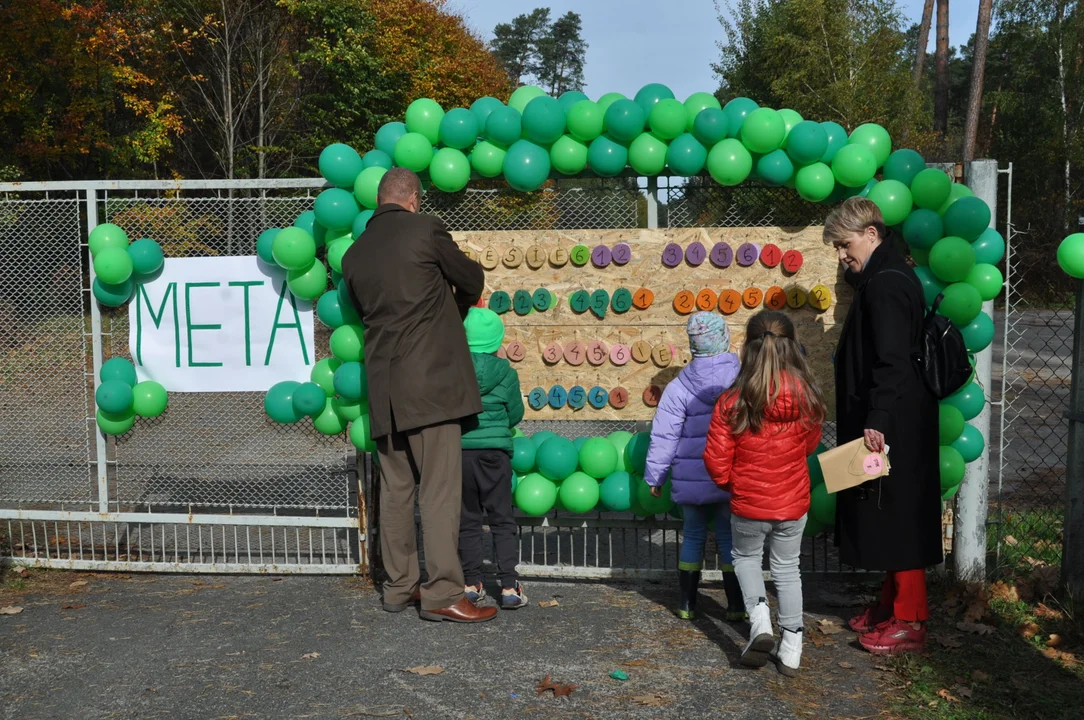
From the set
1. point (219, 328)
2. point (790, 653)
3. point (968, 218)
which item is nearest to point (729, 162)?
point (968, 218)

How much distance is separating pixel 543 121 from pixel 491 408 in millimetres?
1568

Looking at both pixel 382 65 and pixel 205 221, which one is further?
pixel 382 65

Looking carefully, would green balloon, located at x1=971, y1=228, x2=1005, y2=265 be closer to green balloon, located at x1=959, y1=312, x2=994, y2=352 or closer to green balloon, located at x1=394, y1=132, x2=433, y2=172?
green balloon, located at x1=959, y1=312, x2=994, y2=352

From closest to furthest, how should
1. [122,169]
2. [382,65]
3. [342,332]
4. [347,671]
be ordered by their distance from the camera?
[347,671]
[342,332]
[122,169]
[382,65]

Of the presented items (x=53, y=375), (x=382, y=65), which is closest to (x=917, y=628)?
(x=53, y=375)

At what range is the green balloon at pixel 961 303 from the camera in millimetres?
4676

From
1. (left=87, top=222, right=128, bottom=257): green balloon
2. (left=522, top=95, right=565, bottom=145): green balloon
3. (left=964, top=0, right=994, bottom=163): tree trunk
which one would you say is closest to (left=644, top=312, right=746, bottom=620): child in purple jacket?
(left=522, top=95, right=565, bottom=145): green balloon

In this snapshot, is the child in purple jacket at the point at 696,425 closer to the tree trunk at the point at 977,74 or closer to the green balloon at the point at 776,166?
the green balloon at the point at 776,166

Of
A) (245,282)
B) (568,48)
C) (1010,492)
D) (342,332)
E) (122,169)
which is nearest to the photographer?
(342,332)

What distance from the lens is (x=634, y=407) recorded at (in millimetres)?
5402

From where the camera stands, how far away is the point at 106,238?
5473 millimetres

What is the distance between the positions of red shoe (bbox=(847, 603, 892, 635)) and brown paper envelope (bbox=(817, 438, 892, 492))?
82 centimetres

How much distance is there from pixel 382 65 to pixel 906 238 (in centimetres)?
2290

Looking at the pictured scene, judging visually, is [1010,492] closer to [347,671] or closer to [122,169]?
[347,671]
